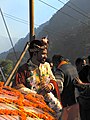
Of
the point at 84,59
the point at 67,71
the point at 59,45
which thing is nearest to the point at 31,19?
the point at 84,59

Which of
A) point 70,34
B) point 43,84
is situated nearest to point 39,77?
point 43,84

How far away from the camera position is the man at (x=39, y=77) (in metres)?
4.62

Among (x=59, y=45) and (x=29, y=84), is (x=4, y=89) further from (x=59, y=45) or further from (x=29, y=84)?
(x=59, y=45)

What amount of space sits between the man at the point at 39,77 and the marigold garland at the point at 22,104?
0.34 m

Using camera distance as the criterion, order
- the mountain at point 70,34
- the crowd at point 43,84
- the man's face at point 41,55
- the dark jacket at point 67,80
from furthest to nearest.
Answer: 1. the mountain at point 70,34
2. the dark jacket at point 67,80
3. the man's face at point 41,55
4. the crowd at point 43,84

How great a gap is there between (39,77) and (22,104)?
1174mm

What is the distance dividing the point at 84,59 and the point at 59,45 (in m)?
91.5

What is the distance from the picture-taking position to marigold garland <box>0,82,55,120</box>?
11.4ft

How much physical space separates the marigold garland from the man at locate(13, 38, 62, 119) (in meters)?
0.34

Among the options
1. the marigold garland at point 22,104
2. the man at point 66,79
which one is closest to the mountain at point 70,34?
the man at point 66,79

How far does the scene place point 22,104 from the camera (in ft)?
12.4

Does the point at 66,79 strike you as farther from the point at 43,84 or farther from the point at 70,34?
the point at 70,34

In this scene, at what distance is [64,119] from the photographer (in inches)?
161

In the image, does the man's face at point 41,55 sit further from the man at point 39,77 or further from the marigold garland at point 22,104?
the marigold garland at point 22,104
